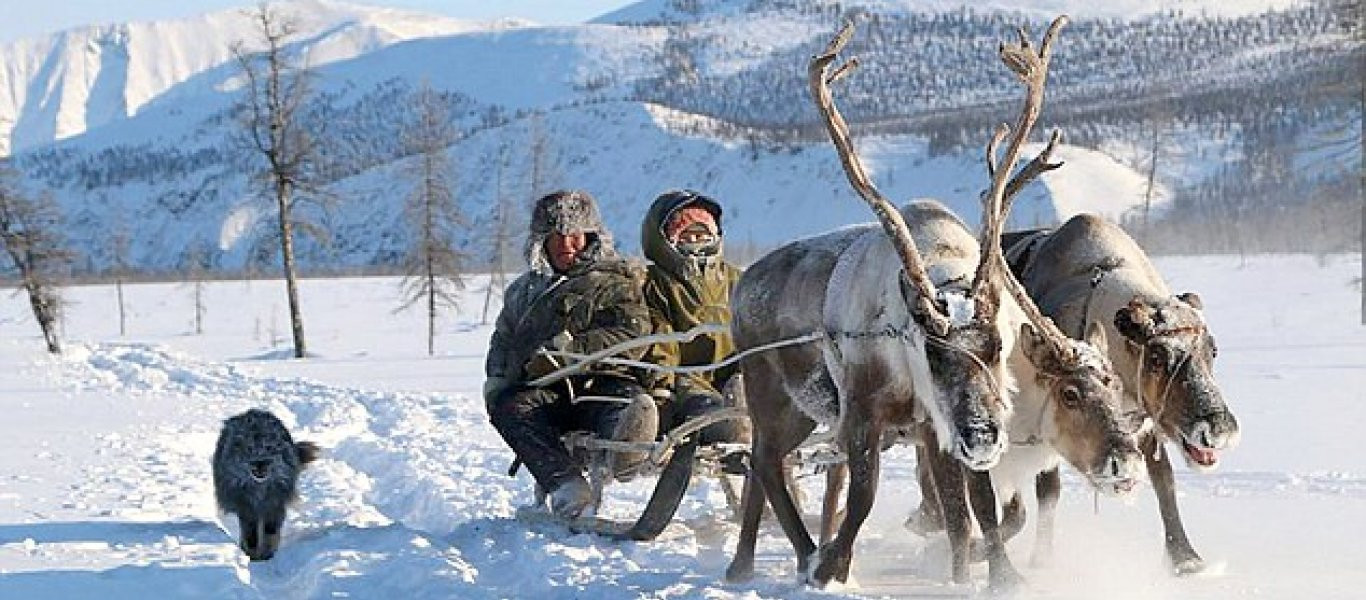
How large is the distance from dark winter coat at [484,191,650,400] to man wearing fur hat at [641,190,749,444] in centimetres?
16

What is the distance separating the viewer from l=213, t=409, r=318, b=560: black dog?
8.45 m

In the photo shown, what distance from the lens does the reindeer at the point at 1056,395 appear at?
Answer: 550 centimetres

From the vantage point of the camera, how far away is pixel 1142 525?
8.22 meters

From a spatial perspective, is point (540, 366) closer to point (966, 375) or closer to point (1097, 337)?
point (1097, 337)

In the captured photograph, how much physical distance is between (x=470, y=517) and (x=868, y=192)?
466 cm

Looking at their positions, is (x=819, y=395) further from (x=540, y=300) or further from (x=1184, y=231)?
(x=1184, y=231)

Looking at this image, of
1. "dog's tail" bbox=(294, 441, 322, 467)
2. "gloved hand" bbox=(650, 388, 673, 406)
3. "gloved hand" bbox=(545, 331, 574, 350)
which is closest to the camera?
"gloved hand" bbox=(545, 331, 574, 350)

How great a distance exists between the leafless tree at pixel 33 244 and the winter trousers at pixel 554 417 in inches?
1247

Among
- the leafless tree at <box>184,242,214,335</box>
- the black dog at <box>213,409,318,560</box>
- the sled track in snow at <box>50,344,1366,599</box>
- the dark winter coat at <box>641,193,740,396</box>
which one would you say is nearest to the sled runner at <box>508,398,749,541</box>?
the sled track in snow at <box>50,344,1366,599</box>

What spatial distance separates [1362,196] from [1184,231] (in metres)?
72.6

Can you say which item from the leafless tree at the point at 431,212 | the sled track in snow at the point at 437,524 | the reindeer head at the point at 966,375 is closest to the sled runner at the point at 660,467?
the sled track in snow at the point at 437,524

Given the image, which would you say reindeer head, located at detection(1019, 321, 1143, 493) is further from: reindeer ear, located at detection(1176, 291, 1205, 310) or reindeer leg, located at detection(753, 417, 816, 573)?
reindeer leg, located at detection(753, 417, 816, 573)

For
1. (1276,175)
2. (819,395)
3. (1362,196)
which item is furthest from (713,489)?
(1276,175)

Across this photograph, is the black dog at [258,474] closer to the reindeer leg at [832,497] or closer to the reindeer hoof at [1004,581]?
the reindeer leg at [832,497]
